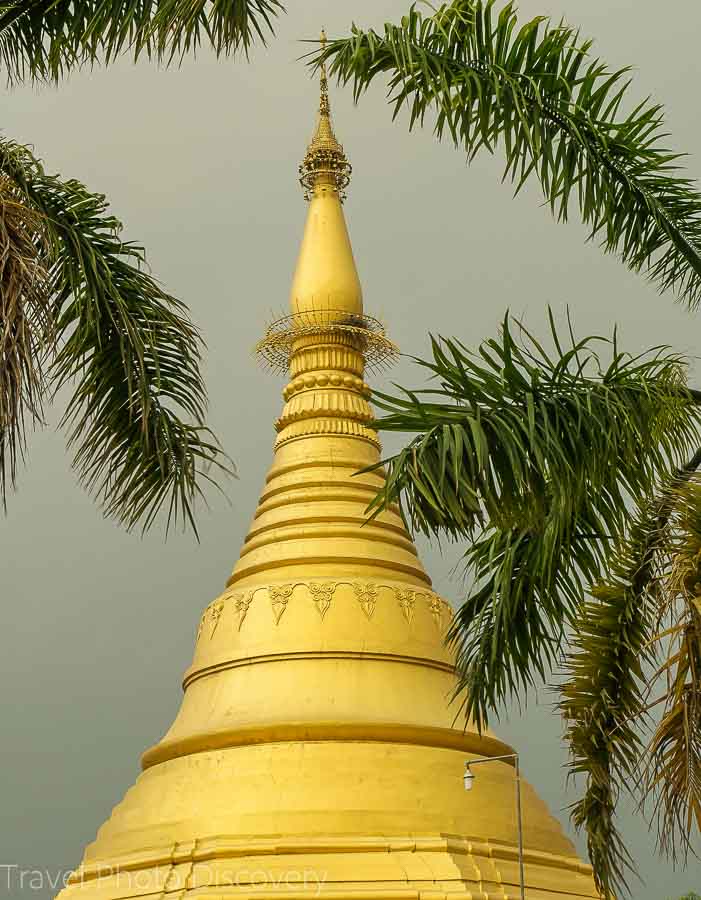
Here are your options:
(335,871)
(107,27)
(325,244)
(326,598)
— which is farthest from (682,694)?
(325,244)

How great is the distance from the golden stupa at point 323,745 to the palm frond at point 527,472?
10850 millimetres

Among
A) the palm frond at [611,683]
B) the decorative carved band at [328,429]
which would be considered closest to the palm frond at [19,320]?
the palm frond at [611,683]

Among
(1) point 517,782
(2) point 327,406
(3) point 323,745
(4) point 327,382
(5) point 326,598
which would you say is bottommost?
(1) point 517,782

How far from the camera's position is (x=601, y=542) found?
25.1 ft

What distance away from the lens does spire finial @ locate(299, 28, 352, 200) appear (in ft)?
84.3

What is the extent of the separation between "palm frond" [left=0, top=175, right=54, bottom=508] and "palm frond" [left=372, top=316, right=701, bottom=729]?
67.2 inches

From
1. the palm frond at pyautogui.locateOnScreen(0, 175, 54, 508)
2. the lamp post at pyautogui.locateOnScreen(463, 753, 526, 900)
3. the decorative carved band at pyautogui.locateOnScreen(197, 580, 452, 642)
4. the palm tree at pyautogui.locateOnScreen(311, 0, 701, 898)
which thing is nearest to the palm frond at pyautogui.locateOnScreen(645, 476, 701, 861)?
the palm tree at pyautogui.locateOnScreen(311, 0, 701, 898)

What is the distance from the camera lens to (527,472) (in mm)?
6402

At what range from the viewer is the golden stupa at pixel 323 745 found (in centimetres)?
1825

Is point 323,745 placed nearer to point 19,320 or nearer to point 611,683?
point 611,683

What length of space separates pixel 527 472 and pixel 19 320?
8.17 feet

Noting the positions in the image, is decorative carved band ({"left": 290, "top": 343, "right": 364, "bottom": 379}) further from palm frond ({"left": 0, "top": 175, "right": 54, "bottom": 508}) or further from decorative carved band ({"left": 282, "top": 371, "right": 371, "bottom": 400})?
palm frond ({"left": 0, "top": 175, "right": 54, "bottom": 508})

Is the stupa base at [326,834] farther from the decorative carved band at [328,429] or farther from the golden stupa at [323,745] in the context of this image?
the decorative carved band at [328,429]

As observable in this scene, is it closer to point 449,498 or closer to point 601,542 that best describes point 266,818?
point 601,542
